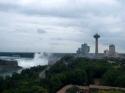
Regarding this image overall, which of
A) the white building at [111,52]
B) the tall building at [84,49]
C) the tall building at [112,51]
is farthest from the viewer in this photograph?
the tall building at [84,49]

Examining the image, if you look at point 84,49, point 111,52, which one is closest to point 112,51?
point 111,52

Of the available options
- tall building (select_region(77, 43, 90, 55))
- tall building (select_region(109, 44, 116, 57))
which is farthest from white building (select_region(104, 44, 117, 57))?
tall building (select_region(77, 43, 90, 55))

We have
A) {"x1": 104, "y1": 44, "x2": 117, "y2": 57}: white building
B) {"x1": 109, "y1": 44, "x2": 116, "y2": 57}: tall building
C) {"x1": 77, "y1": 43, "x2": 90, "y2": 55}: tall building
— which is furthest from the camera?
{"x1": 77, "y1": 43, "x2": 90, "y2": 55}: tall building

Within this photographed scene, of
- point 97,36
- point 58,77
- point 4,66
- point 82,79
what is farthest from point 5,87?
point 97,36

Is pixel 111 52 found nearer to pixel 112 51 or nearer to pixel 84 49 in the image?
pixel 112 51

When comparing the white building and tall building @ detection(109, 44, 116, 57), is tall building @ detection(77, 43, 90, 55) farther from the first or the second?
tall building @ detection(109, 44, 116, 57)

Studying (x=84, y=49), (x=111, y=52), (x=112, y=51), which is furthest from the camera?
(x=84, y=49)

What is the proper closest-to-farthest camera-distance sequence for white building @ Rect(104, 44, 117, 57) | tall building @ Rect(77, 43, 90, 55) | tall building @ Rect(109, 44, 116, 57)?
tall building @ Rect(109, 44, 116, 57) → white building @ Rect(104, 44, 117, 57) → tall building @ Rect(77, 43, 90, 55)

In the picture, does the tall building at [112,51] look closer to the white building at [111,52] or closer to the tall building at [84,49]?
the white building at [111,52]

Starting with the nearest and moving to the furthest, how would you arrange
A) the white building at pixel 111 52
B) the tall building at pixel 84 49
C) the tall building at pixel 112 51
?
the tall building at pixel 112 51 → the white building at pixel 111 52 → the tall building at pixel 84 49

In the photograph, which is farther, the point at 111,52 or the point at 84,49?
the point at 84,49

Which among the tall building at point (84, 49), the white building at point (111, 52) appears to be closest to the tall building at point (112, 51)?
the white building at point (111, 52)
